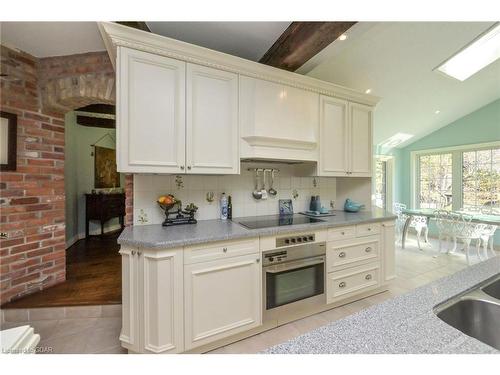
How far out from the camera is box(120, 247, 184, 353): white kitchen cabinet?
147 centimetres

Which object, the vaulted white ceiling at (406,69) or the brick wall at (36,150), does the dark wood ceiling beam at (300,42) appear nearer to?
the vaulted white ceiling at (406,69)

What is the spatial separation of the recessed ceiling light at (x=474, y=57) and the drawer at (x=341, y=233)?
2.48 metres

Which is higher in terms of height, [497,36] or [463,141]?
[497,36]

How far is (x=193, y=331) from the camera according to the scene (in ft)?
5.14

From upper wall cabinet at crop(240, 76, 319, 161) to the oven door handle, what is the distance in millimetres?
920

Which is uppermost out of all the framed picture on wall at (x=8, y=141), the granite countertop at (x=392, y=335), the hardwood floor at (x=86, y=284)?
the framed picture on wall at (x=8, y=141)

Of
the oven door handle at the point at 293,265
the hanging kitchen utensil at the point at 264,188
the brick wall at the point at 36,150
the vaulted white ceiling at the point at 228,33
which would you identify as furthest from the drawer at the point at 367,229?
the brick wall at the point at 36,150

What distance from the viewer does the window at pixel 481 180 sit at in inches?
171

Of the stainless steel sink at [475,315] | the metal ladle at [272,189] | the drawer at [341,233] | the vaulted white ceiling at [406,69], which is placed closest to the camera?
the stainless steel sink at [475,315]

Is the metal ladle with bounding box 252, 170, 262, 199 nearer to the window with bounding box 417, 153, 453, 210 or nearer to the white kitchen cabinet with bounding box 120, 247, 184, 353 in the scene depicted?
the white kitchen cabinet with bounding box 120, 247, 184, 353

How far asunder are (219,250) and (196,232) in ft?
0.72
